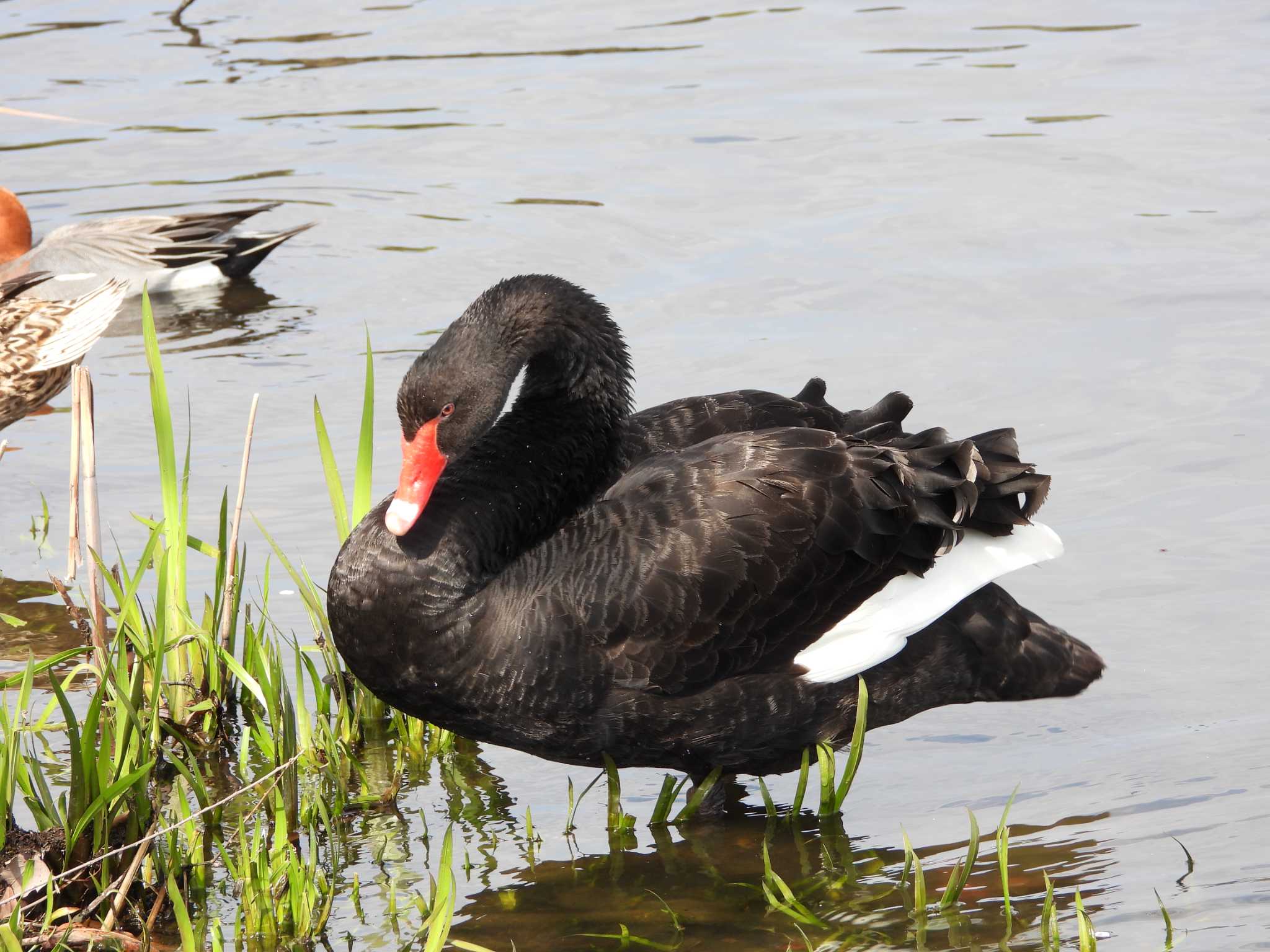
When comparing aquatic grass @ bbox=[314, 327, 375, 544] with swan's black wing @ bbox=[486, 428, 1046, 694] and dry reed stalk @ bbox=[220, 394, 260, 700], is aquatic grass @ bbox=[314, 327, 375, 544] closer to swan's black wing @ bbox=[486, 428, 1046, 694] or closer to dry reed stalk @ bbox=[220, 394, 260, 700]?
dry reed stalk @ bbox=[220, 394, 260, 700]

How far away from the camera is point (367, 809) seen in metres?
4.29

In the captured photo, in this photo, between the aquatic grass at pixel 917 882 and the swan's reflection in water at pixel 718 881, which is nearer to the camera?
the aquatic grass at pixel 917 882

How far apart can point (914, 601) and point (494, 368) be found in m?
1.28

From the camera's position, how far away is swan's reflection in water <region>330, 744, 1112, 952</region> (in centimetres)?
383

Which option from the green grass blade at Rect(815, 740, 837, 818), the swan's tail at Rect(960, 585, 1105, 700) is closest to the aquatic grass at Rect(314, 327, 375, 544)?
the green grass blade at Rect(815, 740, 837, 818)

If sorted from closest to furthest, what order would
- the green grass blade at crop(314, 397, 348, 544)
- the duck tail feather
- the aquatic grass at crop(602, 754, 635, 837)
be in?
1. the aquatic grass at crop(602, 754, 635, 837)
2. the green grass blade at crop(314, 397, 348, 544)
3. the duck tail feather

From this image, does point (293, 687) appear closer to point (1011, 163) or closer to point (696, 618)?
point (696, 618)

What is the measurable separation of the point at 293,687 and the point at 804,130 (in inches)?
244

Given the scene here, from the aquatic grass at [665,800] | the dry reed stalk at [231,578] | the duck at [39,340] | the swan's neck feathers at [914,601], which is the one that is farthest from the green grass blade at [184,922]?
the duck at [39,340]

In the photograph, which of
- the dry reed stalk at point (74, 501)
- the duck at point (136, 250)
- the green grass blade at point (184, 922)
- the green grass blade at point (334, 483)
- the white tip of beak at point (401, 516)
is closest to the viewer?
the green grass blade at point (184, 922)

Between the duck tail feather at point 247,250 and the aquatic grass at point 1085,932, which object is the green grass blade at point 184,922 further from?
the duck tail feather at point 247,250

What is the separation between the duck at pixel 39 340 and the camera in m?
6.86

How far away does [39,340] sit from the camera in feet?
22.8

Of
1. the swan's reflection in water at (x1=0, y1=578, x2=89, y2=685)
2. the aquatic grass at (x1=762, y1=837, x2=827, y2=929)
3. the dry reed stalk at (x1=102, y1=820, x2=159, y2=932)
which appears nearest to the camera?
the dry reed stalk at (x1=102, y1=820, x2=159, y2=932)
